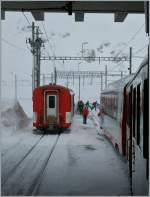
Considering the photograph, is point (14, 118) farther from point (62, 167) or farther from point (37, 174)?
point (37, 174)

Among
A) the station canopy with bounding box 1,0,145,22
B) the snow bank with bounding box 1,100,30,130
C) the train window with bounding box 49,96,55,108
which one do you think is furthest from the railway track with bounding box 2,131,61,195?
the snow bank with bounding box 1,100,30,130

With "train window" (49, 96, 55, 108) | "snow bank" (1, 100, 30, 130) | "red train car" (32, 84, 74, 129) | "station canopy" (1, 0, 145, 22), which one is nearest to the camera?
"station canopy" (1, 0, 145, 22)

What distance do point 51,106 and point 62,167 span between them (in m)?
12.7

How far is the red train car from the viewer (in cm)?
2731

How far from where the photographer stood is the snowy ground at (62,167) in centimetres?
1126

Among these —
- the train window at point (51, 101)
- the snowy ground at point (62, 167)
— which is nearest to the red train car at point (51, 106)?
the train window at point (51, 101)

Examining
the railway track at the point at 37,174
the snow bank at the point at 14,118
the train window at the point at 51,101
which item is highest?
the train window at the point at 51,101

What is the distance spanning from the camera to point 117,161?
1622 cm

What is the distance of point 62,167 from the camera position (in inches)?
588

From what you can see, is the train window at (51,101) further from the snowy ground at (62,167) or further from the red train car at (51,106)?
the snowy ground at (62,167)

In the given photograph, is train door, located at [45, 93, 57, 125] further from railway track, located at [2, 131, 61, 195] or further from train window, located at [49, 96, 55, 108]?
railway track, located at [2, 131, 61, 195]

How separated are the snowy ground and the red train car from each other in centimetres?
199

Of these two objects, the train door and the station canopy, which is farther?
the train door

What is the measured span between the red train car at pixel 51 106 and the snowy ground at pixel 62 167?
Result: 1987 millimetres
